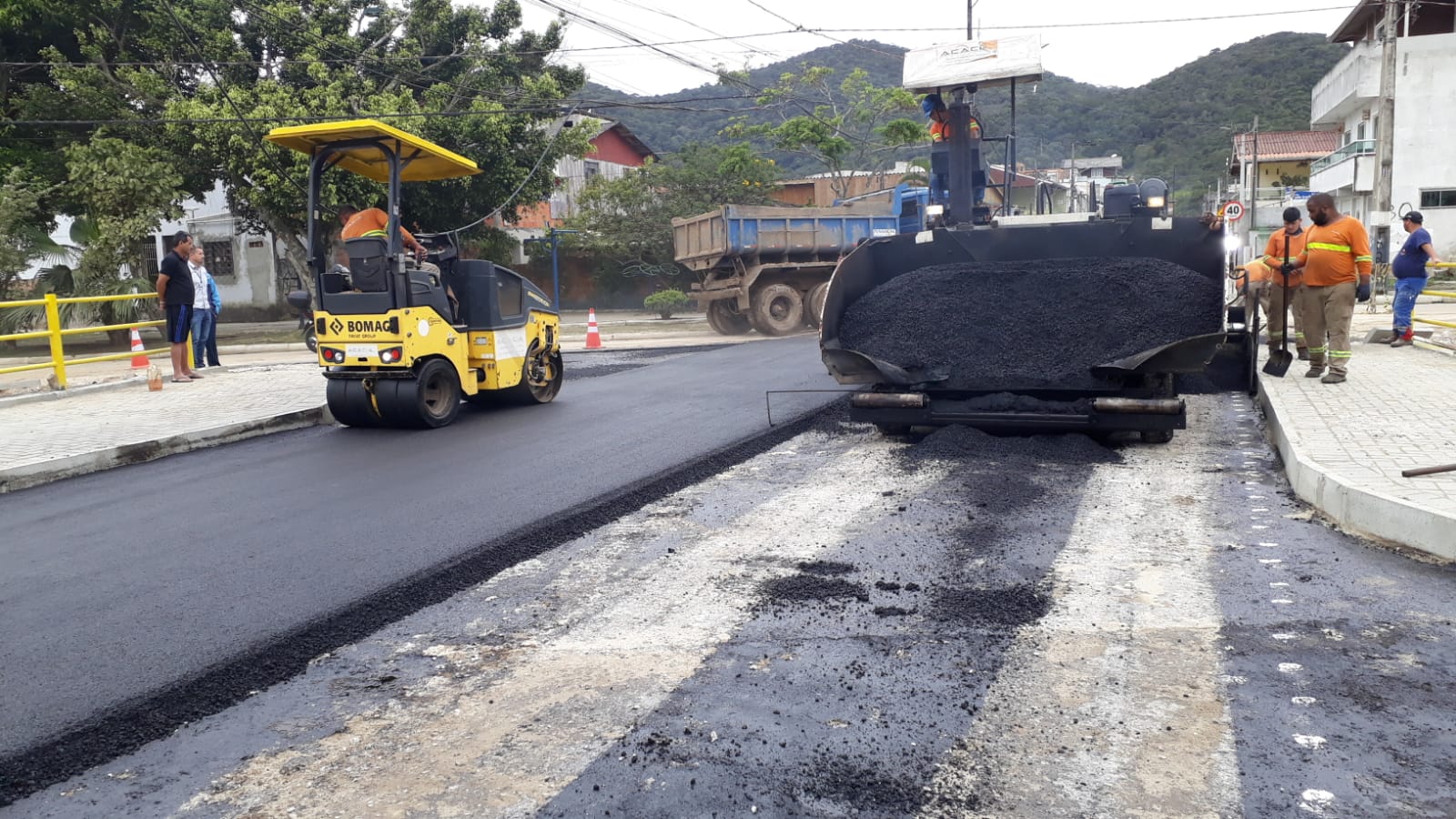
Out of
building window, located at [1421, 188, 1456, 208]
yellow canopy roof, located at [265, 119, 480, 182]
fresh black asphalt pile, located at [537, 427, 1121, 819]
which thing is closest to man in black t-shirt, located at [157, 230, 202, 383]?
yellow canopy roof, located at [265, 119, 480, 182]

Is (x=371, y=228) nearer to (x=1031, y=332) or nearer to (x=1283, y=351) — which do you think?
(x=1031, y=332)

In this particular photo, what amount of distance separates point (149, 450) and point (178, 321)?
→ 4663 millimetres

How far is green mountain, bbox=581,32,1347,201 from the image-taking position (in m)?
60.0

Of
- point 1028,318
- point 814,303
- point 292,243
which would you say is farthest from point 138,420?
point 292,243

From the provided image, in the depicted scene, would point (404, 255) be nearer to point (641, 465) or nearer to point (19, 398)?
point (641, 465)

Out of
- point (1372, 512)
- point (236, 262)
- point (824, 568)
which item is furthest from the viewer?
point (236, 262)

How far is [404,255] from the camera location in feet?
28.3

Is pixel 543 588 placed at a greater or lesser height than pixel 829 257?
lesser

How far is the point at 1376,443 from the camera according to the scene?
6.20 meters

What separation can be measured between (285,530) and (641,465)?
7.30 ft

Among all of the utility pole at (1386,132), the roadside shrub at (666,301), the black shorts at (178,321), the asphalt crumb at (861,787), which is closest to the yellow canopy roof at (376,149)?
the black shorts at (178,321)

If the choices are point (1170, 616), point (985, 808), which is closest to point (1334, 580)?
point (1170, 616)

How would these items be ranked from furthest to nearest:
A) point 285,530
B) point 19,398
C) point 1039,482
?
point 19,398 → point 1039,482 → point 285,530

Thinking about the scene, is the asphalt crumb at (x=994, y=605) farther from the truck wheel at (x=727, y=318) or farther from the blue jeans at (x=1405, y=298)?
the truck wheel at (x=727, y=318)
